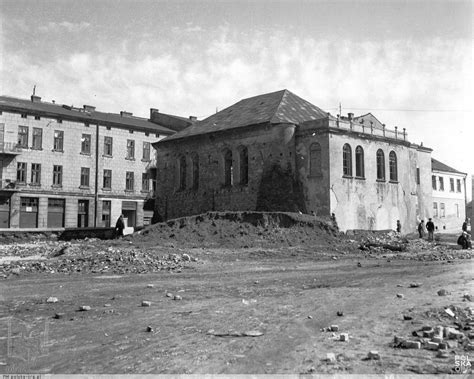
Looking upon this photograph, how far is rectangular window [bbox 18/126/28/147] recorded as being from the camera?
43753mm

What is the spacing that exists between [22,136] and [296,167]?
26.9 meters

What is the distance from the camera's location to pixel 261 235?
26594mm

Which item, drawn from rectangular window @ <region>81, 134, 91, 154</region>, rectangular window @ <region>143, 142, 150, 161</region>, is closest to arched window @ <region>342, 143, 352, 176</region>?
rectangular window @ <region>143, 142, 150, 161</region>

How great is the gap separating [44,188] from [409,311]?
42262mm

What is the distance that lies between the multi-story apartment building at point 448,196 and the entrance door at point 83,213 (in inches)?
1493

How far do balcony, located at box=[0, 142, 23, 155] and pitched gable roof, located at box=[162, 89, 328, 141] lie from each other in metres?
14.5

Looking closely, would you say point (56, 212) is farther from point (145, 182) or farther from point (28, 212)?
point (145, 182)

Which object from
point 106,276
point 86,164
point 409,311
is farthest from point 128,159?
point 409,311

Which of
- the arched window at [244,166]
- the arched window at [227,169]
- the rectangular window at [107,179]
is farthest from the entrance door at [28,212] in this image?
the arched window at [244,166]

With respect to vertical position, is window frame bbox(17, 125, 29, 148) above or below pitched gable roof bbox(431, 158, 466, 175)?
above

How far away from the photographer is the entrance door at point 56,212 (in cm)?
4516

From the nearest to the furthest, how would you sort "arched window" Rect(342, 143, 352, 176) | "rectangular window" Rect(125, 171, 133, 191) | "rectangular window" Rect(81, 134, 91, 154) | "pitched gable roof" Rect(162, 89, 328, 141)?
"arched window" Rect(342, 143, 352, 176) < "pitched gable roof" Rect(162, 89, 328, 141) < "rectangular window" Rect(81, 134, 91, 154) < "rectangular window" Rect(125, 171, 133, 191)

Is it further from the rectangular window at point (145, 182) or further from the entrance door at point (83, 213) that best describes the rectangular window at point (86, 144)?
the rectangular window at point (145, 182)

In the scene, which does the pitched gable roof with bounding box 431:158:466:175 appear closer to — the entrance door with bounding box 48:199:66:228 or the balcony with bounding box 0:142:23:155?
the entrance door with bounding box 48:199:66:228
